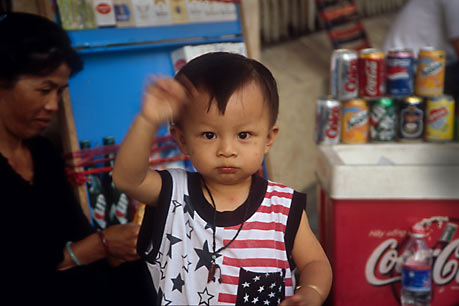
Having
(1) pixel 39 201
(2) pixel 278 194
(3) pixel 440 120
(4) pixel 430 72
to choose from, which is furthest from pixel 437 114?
(1) pixel 39 201

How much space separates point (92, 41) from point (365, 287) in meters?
1.34

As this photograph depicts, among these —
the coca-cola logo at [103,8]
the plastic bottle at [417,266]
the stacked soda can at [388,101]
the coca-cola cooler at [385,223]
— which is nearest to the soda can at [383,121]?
the stacked soda can at [388,101]

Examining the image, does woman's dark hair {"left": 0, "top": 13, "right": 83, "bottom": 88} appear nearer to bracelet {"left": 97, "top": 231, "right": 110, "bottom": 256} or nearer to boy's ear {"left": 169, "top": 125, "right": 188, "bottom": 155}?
bracelet {"left": 97, "top": 231, "right": 110, "bottom": 256}

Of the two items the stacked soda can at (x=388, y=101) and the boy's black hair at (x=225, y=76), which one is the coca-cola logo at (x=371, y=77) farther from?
the boy's black hair at (x=225, y=76)

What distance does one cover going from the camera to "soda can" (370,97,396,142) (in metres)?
2.13

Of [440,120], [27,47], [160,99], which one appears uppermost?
[27,47]

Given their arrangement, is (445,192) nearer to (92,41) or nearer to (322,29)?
(92,41)

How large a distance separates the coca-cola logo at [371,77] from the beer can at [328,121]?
143 millimetres

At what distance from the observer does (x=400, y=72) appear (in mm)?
2090

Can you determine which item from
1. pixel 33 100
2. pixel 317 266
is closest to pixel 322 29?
pixel 33 100

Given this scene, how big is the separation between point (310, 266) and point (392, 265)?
86 cm

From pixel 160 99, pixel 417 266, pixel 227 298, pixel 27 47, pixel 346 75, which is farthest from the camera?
pixel 346 75

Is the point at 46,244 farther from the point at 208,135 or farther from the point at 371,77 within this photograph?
the point at 371,77

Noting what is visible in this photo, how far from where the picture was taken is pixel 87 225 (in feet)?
5.54
